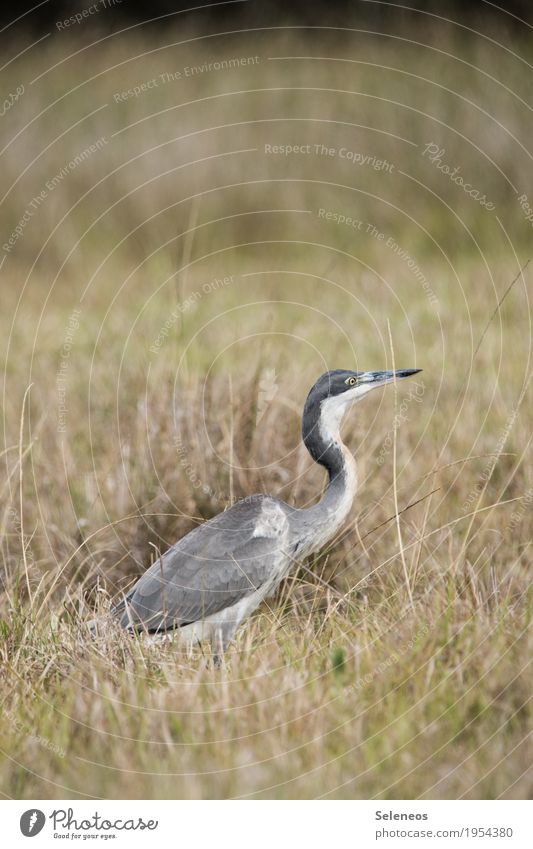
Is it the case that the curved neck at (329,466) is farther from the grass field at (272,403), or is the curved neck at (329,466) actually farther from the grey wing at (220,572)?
the grass field at (272,403)

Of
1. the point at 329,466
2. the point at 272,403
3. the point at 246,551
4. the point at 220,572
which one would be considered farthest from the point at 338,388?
the point at 272,403

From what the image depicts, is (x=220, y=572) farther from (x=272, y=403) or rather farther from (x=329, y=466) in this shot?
(x=272, y=403)

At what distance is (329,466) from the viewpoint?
4.04 metres

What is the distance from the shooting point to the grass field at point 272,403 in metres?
3.12

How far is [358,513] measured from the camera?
4609mm

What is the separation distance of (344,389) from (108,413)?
72.1 inches

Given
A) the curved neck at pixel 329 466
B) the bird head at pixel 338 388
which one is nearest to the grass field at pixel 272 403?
the curved neck at pixel 329 466

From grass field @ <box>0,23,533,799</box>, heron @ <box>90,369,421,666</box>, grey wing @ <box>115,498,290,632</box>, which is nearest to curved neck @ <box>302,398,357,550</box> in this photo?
heron @ <box>90,369,421,666</box>

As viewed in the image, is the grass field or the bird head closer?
the grass field

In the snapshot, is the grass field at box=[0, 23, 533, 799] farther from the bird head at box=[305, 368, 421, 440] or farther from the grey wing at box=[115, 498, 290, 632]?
the bird head at box=[305, 368, 421, 440]

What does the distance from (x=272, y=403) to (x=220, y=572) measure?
1237 mm

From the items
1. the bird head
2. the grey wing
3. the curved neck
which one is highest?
the bird head

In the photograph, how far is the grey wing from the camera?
152 inches

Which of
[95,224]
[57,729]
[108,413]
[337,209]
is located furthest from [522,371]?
[95,224]
